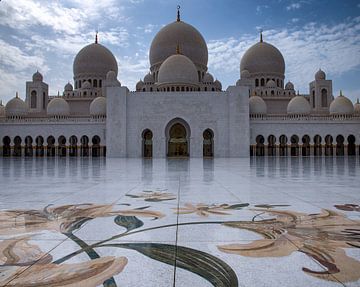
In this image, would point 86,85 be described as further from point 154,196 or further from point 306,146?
point 154,196

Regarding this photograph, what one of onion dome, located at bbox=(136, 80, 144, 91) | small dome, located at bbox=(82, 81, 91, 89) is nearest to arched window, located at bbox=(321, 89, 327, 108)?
onion dome, located at bbox=(136, 80, 144, 91)

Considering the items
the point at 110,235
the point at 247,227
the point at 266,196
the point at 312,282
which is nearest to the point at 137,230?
the point at 110,235

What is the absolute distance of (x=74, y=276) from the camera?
1.66 metres

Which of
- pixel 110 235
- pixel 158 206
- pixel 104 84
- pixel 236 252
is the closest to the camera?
pixel 236 252

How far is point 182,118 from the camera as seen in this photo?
2320 cm

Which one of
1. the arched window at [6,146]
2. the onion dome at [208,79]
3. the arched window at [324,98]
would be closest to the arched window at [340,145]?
the arched window at [324,98]

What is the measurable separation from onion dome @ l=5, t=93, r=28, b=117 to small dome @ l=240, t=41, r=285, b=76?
62.0 feet

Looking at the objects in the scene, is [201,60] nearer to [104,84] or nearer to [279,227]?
[104,84]

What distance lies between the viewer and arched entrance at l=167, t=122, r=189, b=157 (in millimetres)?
24609

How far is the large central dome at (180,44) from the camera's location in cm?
2875

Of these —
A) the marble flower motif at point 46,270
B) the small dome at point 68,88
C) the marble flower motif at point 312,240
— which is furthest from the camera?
the small dome at point 68,88

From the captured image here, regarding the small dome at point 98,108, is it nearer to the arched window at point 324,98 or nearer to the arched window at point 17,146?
the arched window at point 17,146

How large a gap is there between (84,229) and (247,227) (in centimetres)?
118

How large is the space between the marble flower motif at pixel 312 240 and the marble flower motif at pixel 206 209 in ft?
1.42
